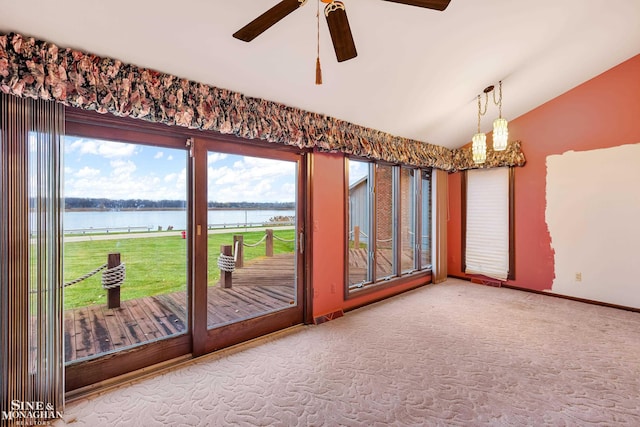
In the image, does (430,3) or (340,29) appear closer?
(430,3)

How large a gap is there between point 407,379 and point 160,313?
7.90 feet

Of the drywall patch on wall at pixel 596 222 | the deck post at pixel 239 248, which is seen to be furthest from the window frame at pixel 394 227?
the drywall patch on wall at pixel 596 222

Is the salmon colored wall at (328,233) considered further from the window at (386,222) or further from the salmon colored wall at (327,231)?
the window at (386,222)

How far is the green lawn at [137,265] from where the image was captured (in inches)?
90.1

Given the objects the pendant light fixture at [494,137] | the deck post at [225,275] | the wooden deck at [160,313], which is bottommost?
the wooden deck at [160,313]

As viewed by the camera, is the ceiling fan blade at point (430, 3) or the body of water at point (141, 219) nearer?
the ceiling fan blade at point (430, 3)

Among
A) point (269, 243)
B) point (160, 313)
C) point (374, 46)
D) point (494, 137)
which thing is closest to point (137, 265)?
point (160, 313)

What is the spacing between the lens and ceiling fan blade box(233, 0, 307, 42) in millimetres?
1370

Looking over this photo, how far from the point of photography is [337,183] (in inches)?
146

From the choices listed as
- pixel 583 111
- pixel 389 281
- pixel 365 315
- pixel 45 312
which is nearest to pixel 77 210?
pixel 45 312

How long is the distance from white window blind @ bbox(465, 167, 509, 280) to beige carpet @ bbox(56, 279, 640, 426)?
1578 millimetres

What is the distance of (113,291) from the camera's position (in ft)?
8.33

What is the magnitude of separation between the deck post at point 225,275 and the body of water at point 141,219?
0.94 feet

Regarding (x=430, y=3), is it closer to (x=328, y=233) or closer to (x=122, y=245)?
(x=328, y=233)
